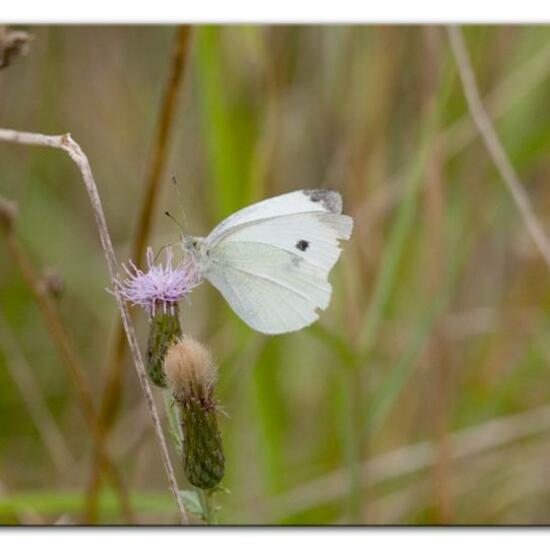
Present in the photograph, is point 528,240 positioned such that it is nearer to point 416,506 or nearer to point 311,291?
Result: point 416,506

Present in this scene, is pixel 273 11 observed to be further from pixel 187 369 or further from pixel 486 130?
pixel 187 369

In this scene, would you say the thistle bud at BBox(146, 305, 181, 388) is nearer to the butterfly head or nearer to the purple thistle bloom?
the purple thistle bloom

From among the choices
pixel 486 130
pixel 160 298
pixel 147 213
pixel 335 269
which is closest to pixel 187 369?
pixel 160 298

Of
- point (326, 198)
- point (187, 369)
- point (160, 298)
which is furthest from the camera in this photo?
point (326, 198)

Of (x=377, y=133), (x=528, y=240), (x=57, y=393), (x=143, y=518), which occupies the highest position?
(x=377, y=133)

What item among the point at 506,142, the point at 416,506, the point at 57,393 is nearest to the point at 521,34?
the point at 506,142
